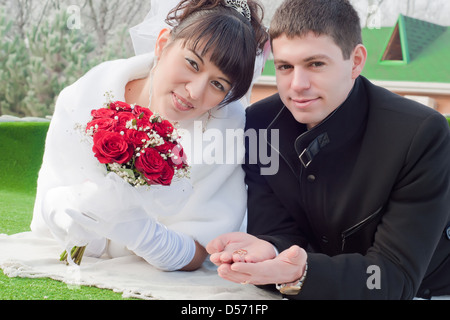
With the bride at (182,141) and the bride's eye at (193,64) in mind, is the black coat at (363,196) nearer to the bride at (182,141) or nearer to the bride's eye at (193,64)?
the bride at (182,141)

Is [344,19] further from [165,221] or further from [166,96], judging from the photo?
[165,221]

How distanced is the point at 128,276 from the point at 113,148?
2.55ft

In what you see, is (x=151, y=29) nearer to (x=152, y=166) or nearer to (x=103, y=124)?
Result: (x=103, y=124)

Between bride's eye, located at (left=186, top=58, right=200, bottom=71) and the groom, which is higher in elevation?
bride's eye, located at (left=186, top=58, right=200, bottom=71)

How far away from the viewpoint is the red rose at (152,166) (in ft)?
7.87

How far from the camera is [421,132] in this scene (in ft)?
8.05

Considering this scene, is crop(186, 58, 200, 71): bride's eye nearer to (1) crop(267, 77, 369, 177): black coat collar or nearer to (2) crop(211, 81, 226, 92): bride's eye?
(2) crop(211, 81, 226, 92): bride's eye

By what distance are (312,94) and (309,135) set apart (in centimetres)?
20

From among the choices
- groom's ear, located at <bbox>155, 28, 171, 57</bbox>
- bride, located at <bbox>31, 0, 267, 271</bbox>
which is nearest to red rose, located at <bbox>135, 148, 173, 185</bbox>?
bride, located at <bbox>31, 0, 267, 271</bbox>

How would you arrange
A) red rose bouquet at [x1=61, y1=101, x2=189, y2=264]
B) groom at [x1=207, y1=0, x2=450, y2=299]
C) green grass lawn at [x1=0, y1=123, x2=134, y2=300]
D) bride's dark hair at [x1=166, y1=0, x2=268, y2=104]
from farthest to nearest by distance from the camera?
green grass lawn at [x1=0, y1=123, x2=134, y2=300] → bride's dark hair at [x1=166, y1=0, x2=268, y2=104] → red rose bouquet at [x1=61, y1=101, x2=189, y2=264] → groom at [x1=207, y1=0, x2=450, y2=299]

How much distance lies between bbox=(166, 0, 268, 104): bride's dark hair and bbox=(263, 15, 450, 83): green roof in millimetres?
9675

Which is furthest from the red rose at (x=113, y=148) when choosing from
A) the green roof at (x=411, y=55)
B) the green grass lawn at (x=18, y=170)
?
the green roof at (x=411, y=55)

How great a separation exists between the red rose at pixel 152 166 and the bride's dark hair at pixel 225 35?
71 centimetres

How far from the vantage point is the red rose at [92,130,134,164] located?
238 cm
